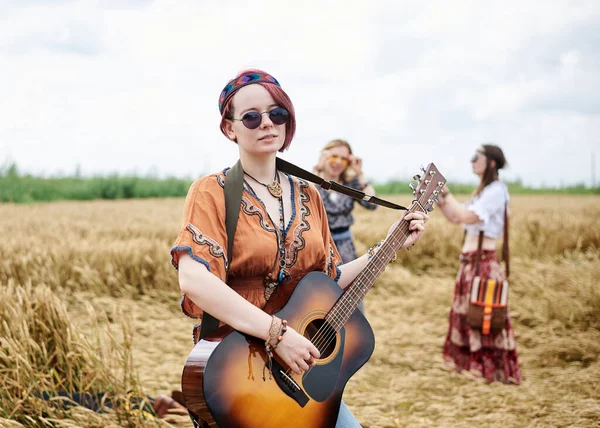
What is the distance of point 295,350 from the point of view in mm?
1920

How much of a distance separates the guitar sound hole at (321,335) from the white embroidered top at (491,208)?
10.1ft

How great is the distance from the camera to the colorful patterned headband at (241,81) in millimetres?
2031

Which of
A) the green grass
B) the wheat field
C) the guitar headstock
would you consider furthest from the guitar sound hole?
the green grass

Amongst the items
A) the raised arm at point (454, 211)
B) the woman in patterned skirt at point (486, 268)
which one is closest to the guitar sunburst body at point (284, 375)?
the raised arm at point (454, 211)

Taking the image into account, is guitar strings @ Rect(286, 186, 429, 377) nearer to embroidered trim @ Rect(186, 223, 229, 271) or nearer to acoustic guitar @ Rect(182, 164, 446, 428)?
acoustic guitar @ Rect(182, 164, 446, 428)

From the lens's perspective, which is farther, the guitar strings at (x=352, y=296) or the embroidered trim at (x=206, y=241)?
the guitar strings at (x=352, y=296)

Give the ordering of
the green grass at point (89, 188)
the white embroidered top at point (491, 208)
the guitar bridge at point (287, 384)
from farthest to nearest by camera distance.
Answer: the green grass at point (89, 188)
the white embroidered top at point (491, 208)
the guitar bridge at point (287, 384)

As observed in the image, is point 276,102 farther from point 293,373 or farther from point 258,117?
point 293,373

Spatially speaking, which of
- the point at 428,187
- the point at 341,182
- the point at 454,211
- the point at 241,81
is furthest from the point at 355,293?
the point at 341,182

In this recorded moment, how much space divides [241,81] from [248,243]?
60 cm

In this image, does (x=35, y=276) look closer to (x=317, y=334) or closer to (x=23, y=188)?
(x=317, y=334)

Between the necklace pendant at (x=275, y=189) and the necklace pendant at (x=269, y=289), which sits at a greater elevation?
the necklace pendant at (x=275, y=189)

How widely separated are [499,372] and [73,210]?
9.65 meters

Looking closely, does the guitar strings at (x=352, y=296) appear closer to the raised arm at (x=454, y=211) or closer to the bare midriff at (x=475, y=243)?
the raised arm at (x=454, y=211)
